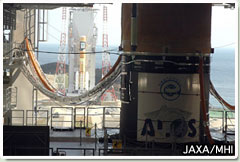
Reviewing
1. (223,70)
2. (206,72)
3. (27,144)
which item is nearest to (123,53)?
(206,72)

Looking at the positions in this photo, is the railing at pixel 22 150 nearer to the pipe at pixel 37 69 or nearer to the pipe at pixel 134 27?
the pipe at pixel 134 27

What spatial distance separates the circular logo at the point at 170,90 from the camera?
60.1 feet

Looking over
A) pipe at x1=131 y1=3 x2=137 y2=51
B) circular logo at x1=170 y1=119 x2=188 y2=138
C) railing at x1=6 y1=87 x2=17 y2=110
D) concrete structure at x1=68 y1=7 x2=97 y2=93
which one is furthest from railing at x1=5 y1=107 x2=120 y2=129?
concrete structure at x1=68 y1=7 x2=97 y2=93

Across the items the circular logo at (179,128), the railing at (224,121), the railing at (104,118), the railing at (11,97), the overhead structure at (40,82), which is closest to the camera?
the circular logo at (179,128)

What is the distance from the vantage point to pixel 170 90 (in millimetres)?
18344

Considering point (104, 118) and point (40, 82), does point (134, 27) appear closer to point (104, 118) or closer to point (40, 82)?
point (104, 118)

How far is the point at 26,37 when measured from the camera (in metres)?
27.9

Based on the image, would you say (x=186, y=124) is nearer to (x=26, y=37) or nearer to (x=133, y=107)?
(x=133, y=107)

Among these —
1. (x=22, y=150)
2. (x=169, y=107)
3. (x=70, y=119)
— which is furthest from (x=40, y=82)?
(x=70, y=119)

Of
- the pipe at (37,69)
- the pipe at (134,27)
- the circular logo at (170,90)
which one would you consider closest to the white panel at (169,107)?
the circular logo at (170,90)

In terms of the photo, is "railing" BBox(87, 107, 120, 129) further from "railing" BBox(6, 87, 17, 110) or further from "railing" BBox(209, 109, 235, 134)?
"railing" BBox(209, 109, 235, 134)

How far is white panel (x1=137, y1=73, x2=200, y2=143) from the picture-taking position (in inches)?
722

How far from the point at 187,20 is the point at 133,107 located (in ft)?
11.6

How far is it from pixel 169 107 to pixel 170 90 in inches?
22.6
